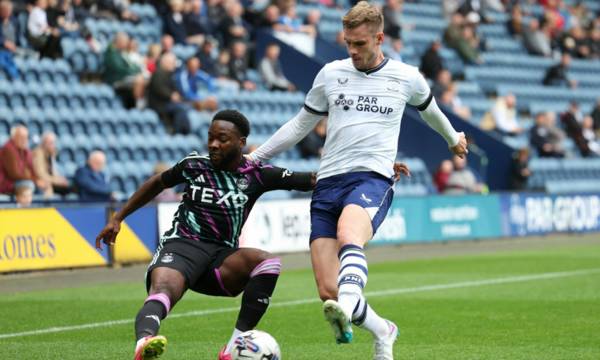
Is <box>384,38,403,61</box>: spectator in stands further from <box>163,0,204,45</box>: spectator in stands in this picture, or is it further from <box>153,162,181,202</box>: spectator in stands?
<box>153,162,181,202</box>: spectator in stands

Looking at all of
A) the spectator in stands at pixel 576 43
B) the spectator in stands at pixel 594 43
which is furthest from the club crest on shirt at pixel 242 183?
the spectator in stands at pixel 594 43

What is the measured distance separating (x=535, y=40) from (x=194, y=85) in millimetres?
15266

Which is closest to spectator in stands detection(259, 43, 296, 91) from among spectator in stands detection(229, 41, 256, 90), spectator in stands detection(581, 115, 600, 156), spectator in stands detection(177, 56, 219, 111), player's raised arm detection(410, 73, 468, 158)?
spectator in stands detection(229, 41, 256, 90)

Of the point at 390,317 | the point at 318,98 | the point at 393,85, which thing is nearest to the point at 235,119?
the point at 318,98

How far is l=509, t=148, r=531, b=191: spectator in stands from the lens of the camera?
2634cm

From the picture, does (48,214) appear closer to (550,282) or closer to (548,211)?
(550,282)

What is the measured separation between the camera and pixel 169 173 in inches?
316

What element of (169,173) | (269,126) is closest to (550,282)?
(169,173)

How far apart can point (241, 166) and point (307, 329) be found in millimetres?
2676

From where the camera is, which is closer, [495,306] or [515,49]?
[495,306]

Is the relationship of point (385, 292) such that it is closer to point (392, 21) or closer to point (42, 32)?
point (42, 32)

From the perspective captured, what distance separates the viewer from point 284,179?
8.27 metres

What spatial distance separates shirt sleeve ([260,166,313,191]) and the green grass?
1.32m

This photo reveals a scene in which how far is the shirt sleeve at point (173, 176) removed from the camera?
799 centimetres
